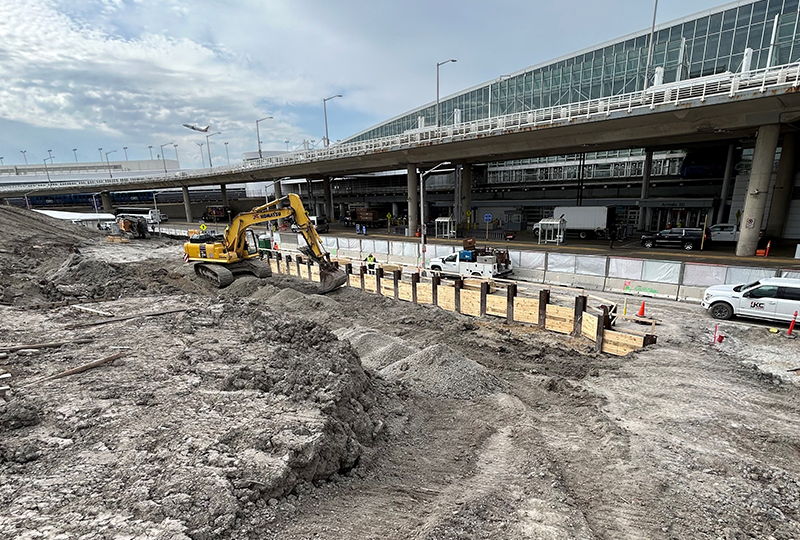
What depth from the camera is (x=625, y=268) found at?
19703mm

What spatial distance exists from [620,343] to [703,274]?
860cm

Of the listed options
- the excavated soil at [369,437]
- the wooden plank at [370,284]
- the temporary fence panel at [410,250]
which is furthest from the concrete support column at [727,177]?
the wooden plank at [370,284]

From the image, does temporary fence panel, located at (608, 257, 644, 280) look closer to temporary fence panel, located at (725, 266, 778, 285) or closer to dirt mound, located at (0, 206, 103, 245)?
temporary fence panel, located at (725, 266, 778, 285)

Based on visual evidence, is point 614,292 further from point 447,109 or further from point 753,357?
point 447,109

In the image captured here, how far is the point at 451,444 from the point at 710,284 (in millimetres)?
16909

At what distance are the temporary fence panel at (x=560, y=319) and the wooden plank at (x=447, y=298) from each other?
437 cm

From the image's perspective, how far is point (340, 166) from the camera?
156 ft

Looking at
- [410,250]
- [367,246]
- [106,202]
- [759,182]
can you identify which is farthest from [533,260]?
[106,202]

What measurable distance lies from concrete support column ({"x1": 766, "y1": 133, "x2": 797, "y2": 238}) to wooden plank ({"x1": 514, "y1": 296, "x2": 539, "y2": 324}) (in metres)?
28.7

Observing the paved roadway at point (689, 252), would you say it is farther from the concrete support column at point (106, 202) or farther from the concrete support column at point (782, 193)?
the concrete support column at point (106, 202)

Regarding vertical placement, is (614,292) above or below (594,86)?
below

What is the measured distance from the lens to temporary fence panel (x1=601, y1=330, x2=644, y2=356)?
1252 cm

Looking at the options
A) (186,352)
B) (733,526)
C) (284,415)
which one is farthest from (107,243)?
(733,526)

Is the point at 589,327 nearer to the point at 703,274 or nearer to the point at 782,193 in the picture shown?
the point at 703,274
